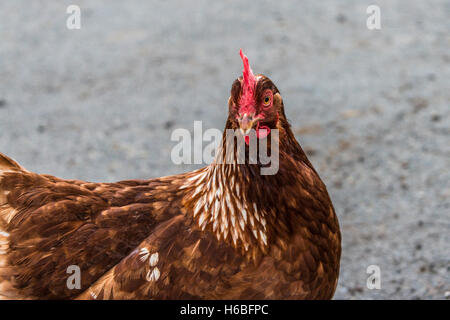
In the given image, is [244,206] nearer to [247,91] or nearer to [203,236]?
[203,236]

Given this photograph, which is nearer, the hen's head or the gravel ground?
the hen's head

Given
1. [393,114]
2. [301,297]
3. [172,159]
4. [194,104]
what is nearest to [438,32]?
[393,114]

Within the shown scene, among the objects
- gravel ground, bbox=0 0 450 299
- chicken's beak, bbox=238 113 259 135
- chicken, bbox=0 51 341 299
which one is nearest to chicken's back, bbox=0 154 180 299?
chicken, bbox=0 51 341 299

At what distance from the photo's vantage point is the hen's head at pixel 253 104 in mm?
2660

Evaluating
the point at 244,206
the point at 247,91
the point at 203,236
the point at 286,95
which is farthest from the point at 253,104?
the point at 286,95

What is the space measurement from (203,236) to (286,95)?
3.47 meters

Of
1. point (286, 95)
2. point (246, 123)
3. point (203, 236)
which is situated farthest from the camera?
point (286, 95)

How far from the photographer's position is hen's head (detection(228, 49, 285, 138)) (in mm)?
2660

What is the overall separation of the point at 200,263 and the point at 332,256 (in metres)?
0.65

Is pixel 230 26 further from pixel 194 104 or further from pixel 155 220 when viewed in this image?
pixel 155 220

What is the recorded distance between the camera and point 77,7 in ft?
26.0

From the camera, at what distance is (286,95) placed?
6102mm

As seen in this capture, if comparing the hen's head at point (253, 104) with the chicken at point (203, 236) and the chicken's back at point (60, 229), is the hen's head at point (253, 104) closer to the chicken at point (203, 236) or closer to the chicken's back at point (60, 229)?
the chicken at point (203, 236)

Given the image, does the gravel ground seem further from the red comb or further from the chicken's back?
the red comb
